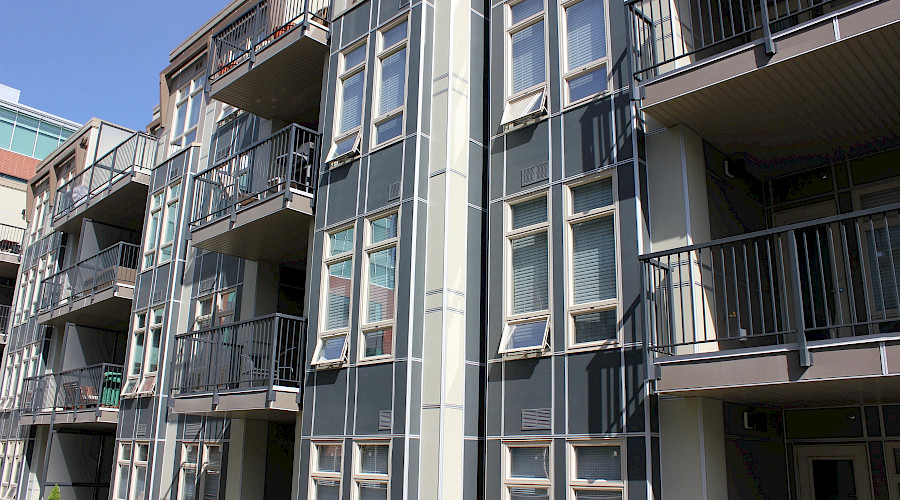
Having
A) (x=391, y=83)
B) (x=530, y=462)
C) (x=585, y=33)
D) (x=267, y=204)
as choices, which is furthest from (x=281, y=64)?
(x=530, y=462)

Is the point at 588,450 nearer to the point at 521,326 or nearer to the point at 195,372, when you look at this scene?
the point at 521,326

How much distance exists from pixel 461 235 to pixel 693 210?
354 cm

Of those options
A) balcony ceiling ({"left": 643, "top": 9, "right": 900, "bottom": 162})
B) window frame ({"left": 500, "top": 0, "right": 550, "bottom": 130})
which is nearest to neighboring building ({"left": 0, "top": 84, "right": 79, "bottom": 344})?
window frame ({"left": 500, "top": 0, "right": 550, "bottom": 130})

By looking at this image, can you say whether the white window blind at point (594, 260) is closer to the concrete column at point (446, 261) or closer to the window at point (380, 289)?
the concrete column at point (446, 261)

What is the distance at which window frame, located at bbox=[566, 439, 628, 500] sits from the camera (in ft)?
29.6

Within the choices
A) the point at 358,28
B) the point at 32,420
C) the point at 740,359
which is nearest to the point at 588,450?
the point at 740,359

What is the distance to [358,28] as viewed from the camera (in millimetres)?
13961

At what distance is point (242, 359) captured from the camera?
14133mm

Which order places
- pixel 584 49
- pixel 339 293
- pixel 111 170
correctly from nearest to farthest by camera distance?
pixel 584 49 → pixel 339 293 → pixel 111 170

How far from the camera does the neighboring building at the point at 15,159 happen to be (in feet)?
115

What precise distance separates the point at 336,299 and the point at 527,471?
14.4 ft

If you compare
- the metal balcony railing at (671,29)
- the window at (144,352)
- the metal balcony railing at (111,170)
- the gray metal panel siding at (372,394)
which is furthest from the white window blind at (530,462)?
the metal balcony railing at (111,170)

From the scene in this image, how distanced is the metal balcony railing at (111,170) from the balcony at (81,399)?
5.76m

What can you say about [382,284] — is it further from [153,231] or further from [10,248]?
[10,248]
